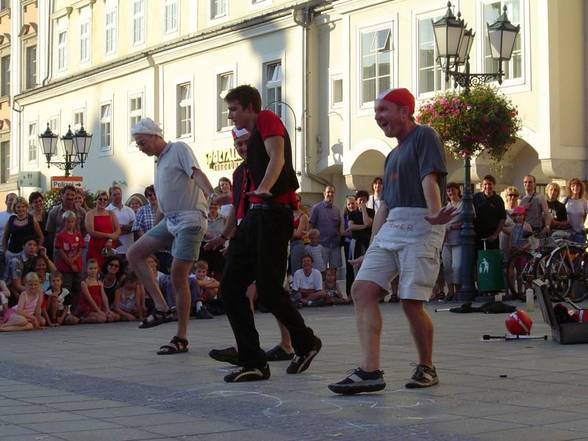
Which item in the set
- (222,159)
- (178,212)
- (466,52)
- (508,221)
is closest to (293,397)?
(178,212)

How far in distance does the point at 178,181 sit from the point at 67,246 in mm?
6792

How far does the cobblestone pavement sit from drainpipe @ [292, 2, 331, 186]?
21623 mm

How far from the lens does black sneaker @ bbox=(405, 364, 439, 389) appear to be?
7664mm

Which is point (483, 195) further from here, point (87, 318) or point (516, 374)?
point (516, 374)

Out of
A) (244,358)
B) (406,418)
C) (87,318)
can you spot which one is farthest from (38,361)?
(87,318)

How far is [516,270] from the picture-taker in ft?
62.8

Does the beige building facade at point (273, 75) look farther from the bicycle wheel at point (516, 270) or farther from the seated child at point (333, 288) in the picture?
the seated child at point (333, 288)

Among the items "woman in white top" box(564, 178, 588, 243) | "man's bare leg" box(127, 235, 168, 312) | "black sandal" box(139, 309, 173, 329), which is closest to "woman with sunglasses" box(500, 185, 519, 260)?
"woman in white top" box(564, 178, 588, 243)

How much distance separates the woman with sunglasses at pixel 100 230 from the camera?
1733cm

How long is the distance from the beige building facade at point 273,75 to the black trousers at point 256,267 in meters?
18.2

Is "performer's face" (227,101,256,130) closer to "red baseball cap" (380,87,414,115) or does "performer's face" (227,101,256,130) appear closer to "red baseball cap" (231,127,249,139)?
"red baseball cap" (231,127,249,139)

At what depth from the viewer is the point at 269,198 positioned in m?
8.49

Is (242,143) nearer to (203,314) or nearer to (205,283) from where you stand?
(203,314)

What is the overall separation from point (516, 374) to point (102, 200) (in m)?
10.5
